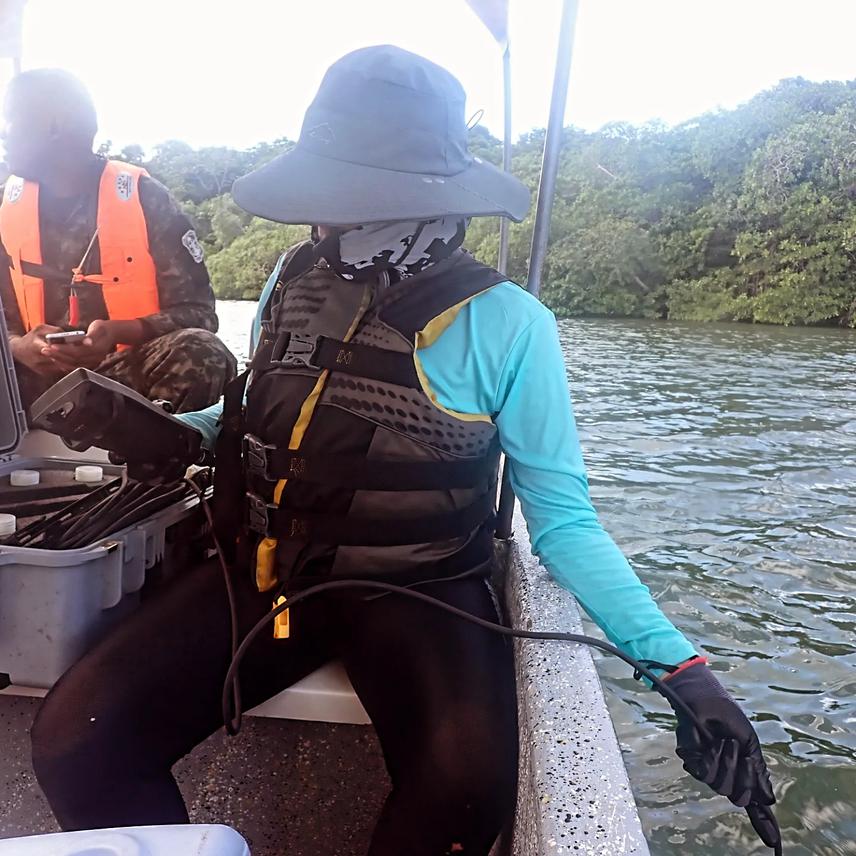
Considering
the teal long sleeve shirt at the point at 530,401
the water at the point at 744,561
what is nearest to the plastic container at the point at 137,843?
the teal long sleeve shirt at the point at 530,401

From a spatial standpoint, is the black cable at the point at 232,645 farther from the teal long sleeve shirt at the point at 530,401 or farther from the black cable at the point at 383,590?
the teal long sleeve shirt at the point at 530,401

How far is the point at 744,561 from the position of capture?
498 cm

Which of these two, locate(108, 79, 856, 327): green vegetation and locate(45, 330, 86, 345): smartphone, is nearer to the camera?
locate(45, 330, 86, 345): smartphone

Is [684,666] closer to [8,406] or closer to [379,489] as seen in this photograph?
[379,489]

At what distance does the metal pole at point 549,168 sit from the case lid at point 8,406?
3.30 ft

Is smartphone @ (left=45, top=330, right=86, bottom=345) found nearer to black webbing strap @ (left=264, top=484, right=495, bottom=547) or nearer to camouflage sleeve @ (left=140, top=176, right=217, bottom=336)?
camouflage sleeve @ (left=140, top=176, right=217, bottom=336)

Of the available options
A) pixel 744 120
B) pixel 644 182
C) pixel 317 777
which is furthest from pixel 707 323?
pixel 317 777

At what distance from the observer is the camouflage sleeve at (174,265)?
2.34 metres

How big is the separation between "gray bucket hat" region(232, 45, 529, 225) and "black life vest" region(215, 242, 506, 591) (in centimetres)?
17

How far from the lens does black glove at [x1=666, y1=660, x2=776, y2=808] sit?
1.08 metres

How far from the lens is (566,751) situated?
102cm

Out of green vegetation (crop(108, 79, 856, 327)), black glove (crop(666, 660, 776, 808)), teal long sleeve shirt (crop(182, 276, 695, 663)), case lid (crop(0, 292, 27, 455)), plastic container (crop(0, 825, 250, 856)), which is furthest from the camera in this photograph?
green vegetation (crop(108, 79, 856, 327))

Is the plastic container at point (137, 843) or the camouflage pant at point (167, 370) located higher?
the camouflage pant at point (167, 370)

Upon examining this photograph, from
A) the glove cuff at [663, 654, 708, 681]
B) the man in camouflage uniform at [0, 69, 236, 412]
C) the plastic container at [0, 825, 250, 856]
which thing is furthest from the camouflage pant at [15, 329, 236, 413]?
the plastic container at [0, 825, 250, 856]
